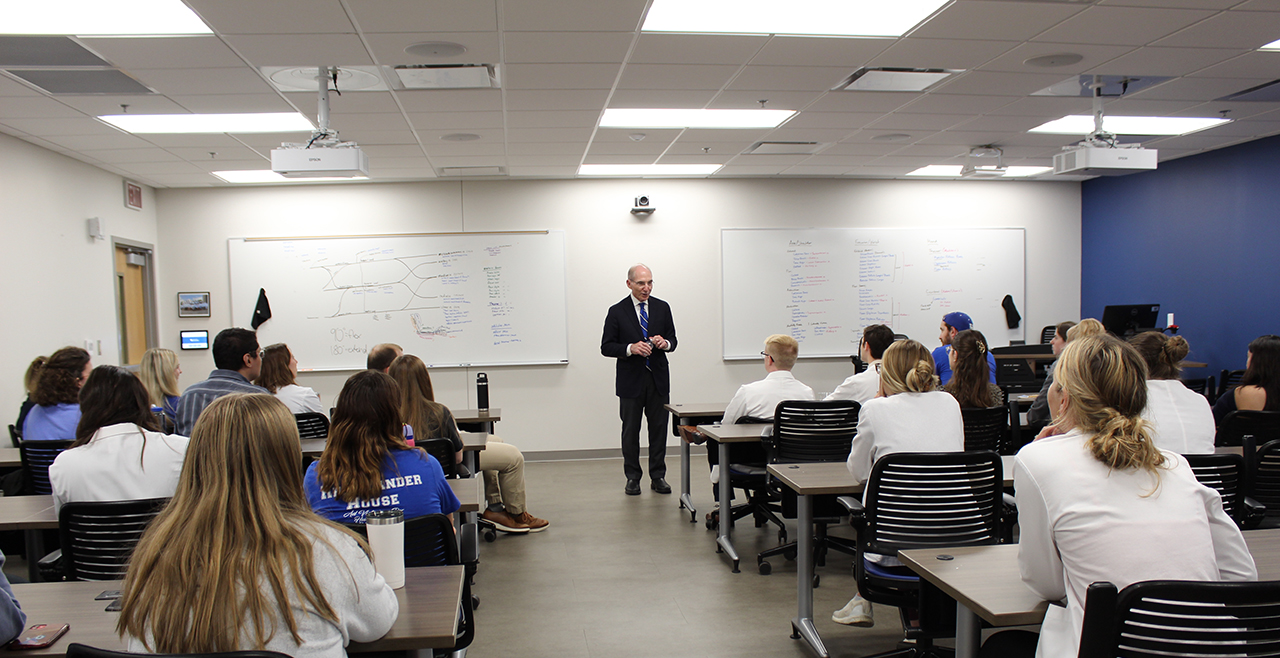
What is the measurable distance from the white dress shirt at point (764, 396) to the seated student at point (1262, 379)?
2055 millimetres

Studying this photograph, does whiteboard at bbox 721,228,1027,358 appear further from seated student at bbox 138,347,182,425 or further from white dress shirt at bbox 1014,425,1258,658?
white dress shirt at bbox 1014,425,1258,658

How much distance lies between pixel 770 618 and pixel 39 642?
8.88 ft

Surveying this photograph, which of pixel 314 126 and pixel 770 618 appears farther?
pixel 314 126

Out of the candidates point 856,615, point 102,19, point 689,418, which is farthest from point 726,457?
point 102,19

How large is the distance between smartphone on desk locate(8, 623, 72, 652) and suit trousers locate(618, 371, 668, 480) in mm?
4428

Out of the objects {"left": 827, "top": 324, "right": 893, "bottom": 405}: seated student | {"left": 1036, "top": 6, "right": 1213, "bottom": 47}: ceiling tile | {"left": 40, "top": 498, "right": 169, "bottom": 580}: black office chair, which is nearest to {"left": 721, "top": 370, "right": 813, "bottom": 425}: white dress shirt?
{"left": 827, "top": 324, "right": 893, "bottom": 405}: seated student

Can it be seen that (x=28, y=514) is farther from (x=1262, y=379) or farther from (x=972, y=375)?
(x=1262, y=379)

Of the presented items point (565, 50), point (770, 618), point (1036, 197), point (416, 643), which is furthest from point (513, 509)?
point (1036, 197)

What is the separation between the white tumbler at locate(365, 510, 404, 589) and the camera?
1662 millimetres

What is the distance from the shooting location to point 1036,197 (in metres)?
8.28

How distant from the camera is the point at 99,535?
2.28 m

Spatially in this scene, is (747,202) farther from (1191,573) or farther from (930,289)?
(1191,573)

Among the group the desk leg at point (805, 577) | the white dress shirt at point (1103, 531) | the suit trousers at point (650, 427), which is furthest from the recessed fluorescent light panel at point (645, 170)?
the white dress shirt at point (1103, 531)

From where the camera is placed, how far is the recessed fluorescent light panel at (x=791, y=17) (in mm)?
3438
